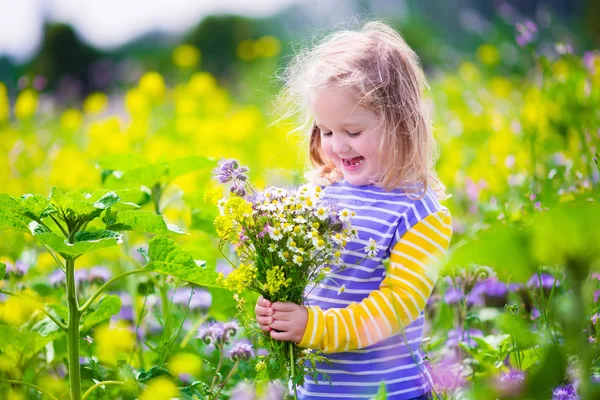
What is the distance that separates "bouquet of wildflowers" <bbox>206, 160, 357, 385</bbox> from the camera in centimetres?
131

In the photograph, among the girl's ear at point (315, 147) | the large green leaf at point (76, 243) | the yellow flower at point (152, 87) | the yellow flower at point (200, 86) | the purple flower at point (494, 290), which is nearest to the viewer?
the large green leaf at point (76, 243)

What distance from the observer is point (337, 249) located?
140 centimetres

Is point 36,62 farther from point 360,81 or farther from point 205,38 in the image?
point 360,81

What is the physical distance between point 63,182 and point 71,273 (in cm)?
234

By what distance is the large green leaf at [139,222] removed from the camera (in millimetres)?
1380

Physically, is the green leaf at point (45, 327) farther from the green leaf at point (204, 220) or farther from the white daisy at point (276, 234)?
the white daisy at point (276, 234)

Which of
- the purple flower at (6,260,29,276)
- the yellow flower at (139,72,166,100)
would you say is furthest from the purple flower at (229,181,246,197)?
the yellow flower at (139,72,166,100)

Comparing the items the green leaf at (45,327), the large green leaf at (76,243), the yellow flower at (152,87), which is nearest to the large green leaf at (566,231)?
the large green leaf at (76,243)

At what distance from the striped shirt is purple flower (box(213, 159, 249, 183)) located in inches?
10.9

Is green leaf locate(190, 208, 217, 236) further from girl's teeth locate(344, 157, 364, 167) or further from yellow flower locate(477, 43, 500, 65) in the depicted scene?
yellow flower locate(477, 43, 500, 65)

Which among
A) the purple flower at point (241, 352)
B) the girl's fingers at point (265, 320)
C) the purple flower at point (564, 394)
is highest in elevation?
the purple flower at point (241, 352)

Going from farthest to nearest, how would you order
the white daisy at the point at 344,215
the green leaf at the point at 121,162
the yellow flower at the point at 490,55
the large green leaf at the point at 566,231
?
the yellow flower at the point at 490,55 → the green leaf at the point at 121,162 → the white daisy at the point at 344,215 → the large green leaf at the point at 566,231

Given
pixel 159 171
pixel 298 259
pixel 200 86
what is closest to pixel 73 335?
pixel 298 259

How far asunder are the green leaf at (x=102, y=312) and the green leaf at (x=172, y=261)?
1.11 feet
